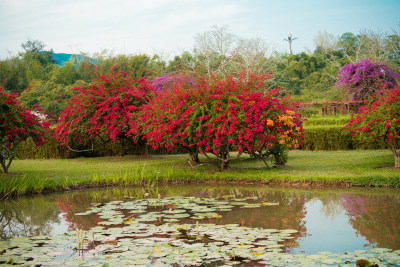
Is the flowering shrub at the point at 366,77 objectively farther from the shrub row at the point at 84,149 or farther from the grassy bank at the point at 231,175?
the shrub row at the point at 84,149

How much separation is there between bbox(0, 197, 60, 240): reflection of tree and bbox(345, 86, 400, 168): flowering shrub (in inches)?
279

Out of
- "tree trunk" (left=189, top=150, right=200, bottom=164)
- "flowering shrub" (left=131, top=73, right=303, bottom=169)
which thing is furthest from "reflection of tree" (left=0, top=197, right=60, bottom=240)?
"tree trunk" (left=189, top=150, right=200, bottom=164)

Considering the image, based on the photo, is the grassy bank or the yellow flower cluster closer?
the grassy bank

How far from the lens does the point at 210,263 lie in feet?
14.7

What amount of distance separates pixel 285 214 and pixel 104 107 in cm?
869

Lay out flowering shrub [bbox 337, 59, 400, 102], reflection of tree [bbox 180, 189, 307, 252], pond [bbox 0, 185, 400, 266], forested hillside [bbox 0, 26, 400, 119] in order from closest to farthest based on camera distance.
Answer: pond [bbox 0, 185, 400, 266], reflection of tree [bbox 180, 189, 307, 252], flowering shrub [bbox 337, 59, 400, 102], forested hillside [bbox 0, 26, 400, 119]

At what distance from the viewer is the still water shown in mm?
5512

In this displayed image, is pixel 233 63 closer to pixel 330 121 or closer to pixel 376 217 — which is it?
pixel 330 121

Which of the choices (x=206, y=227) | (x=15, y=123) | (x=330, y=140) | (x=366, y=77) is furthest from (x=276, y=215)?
(x=366, y=77)

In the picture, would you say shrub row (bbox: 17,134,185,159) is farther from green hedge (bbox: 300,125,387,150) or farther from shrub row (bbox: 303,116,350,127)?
shrub row (bbox: 303,116,350,127)

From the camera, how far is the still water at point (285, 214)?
5.51 m

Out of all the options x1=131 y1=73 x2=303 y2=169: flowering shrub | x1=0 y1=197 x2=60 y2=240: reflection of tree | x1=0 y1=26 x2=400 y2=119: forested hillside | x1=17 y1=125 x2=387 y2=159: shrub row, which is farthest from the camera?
x1=0 y1=26 x2=400 y2=119: forested hillside

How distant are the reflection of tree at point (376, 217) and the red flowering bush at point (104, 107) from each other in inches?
312

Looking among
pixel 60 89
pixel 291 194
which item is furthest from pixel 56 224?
pixel 60 89
